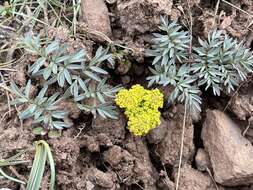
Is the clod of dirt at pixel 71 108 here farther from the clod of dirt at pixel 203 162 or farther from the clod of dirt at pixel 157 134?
the clod of dirt at pixel 203 162

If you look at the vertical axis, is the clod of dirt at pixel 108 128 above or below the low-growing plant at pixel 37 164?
above

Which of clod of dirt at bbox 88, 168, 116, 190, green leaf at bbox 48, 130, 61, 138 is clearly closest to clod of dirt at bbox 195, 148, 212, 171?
clod of dirt at bbox 88, 168, 116, 190

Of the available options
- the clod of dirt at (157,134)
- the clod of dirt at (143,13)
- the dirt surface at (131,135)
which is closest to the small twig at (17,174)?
the dirt surface at (131,135)

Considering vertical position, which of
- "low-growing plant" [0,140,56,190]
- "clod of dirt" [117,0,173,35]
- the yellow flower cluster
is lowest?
"low-growing plant" [0,140,56,190]

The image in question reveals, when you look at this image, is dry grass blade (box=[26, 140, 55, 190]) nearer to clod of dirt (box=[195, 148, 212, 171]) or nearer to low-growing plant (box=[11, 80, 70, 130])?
low-growing plant (box=[11, 80, 70, 130])

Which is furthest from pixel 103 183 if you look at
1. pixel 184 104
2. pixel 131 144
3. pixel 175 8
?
pixel 175 8

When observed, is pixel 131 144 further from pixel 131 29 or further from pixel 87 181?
pixel 131 29
